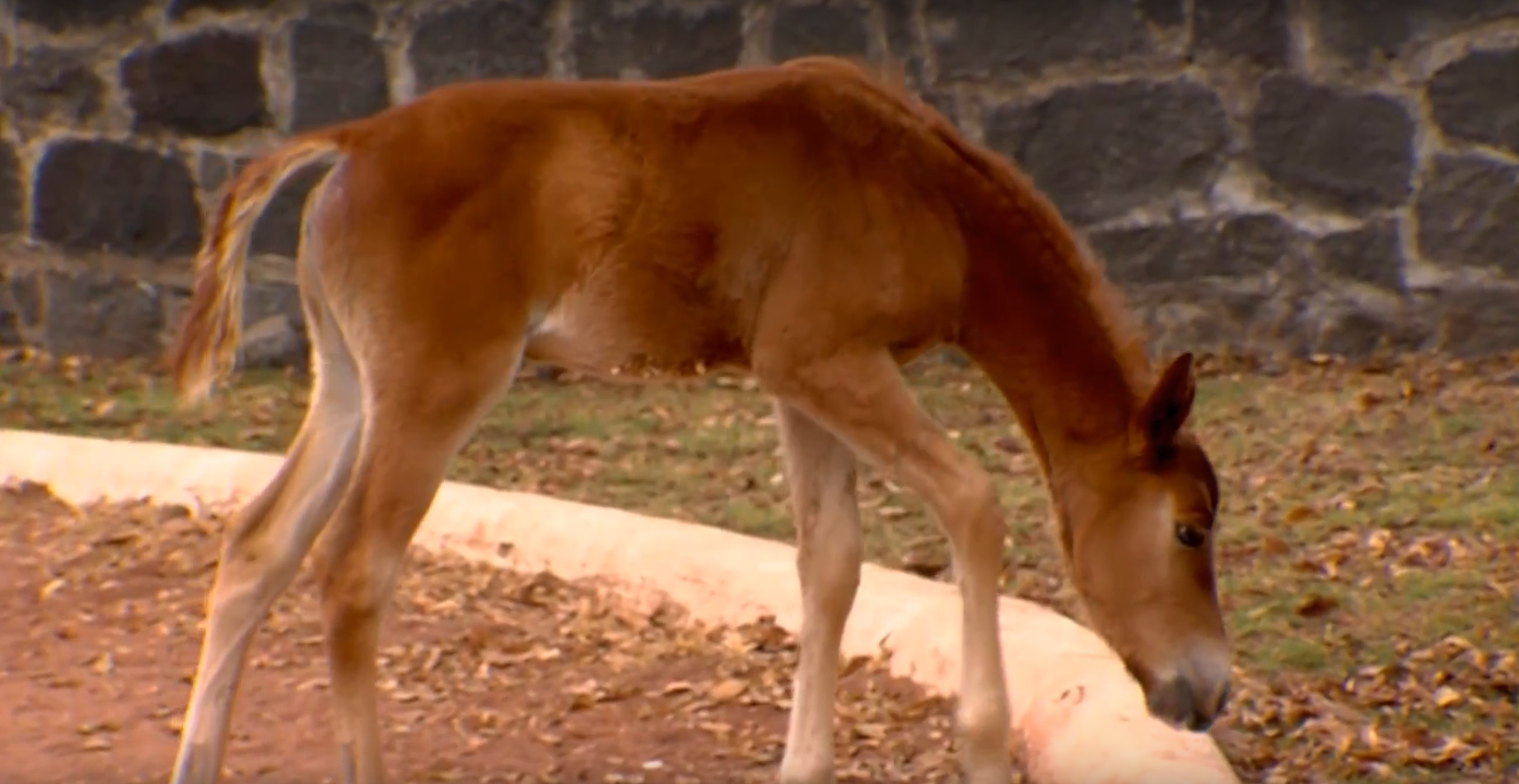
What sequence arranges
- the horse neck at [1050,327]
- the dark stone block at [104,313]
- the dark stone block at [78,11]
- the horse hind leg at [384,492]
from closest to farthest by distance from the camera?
the horse hind leg at [384,492] < the horse neck at [1050,327] < the dark stone block at [78,11] < the dark stone block at [104,313]

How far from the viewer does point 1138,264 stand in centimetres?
838

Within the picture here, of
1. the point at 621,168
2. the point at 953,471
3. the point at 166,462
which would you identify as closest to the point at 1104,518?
the point at 953,471

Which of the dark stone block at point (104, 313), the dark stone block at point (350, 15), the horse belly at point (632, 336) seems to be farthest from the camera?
the dark stone block at point (104, 313)

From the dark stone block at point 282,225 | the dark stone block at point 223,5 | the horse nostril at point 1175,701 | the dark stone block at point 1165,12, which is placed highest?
the dark stone block at point 1165,12

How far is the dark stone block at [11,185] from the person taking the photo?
28.9ft

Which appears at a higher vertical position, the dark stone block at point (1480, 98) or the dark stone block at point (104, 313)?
the dark stone block at point (1480, 98)

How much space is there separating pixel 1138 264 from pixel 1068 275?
4.08 metres

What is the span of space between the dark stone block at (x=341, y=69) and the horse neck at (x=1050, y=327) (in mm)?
4679

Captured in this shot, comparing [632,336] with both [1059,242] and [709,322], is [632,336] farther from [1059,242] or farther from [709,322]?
[1059,242]

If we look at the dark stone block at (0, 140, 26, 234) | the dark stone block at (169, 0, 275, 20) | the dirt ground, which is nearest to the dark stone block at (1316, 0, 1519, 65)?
the dirt ground

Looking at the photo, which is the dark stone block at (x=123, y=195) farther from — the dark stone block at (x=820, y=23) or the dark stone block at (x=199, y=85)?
the dark stone block at (x=820, y=23)

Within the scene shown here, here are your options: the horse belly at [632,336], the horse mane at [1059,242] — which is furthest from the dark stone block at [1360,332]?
the horse belly at [632,336]

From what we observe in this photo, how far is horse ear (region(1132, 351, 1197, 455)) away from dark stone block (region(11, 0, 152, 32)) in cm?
566

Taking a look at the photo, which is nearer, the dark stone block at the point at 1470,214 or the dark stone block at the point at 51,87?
the dark stone block at the point at 1470,214
